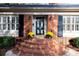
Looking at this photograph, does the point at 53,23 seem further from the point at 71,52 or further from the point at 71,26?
the point at 71,52

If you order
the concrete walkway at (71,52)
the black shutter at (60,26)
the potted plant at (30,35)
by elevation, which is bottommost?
the concrete walkway at (71,52)

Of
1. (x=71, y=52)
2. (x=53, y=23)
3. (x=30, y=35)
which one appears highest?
(x=53, y=23)

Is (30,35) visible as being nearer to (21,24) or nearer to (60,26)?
(21,24)

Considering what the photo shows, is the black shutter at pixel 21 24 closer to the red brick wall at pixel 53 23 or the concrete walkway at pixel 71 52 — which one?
the red brick wall at pixel 53 23

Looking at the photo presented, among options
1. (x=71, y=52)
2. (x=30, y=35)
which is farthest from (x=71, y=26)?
(x=30, y=35)

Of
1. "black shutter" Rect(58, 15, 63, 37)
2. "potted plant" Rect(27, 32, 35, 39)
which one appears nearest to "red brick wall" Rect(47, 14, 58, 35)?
"black shutter" Rect(58, 15, 63, 37)

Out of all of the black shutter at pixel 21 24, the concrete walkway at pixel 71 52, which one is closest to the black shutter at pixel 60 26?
the concrete walkway at pixel 71 52

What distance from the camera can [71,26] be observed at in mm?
19047

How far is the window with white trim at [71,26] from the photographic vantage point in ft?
62.4

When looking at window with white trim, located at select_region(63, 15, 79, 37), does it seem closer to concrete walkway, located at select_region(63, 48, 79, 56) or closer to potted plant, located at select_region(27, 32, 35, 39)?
concrete walkway, located at select_region(63, 48, 79, 56)

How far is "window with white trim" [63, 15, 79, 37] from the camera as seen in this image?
62.4 ft

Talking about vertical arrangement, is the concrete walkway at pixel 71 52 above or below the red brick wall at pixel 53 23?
below

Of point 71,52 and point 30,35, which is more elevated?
point 30,35

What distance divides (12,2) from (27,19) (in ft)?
0.68
